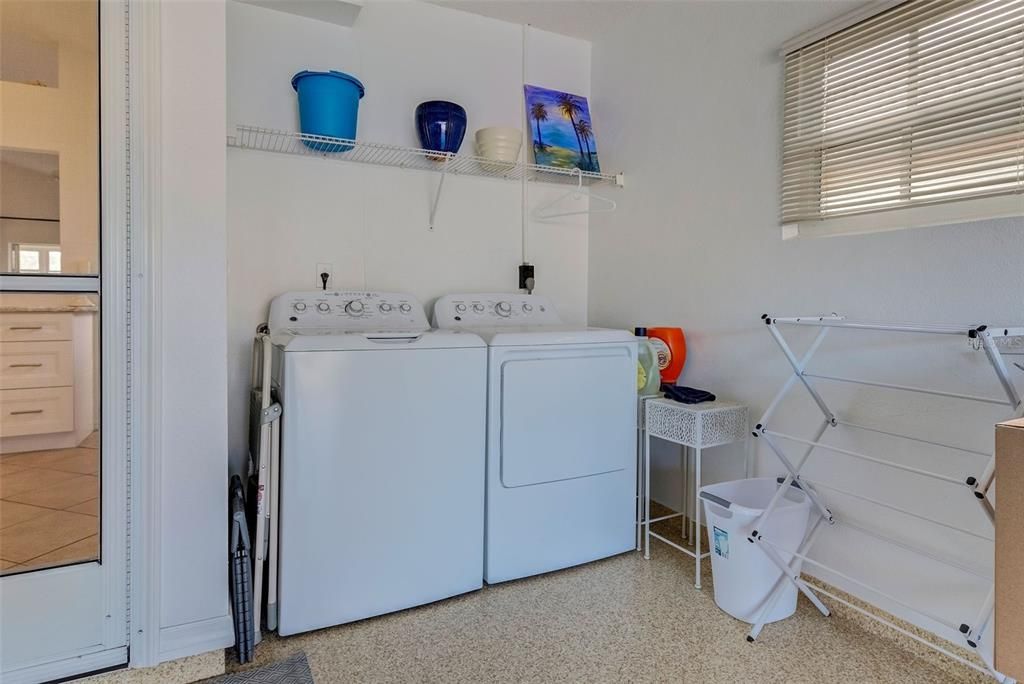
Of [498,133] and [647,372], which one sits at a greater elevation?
[498,133]

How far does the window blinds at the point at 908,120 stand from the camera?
4.89 feet

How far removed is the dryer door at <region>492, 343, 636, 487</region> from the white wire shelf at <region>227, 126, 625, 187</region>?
3.40 ft

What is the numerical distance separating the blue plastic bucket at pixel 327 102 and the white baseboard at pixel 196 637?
1.80 m

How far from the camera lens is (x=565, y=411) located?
2.16 metres

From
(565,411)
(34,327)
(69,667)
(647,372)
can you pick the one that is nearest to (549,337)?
(565,411)

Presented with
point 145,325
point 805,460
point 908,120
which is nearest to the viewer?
point 145,325

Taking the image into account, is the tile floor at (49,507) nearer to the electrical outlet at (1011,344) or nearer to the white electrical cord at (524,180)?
the white electrical cord at (524,180)

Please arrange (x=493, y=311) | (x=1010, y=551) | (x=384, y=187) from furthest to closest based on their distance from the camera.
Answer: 1. (x=493, y=311)
2. (x=384, y=187)
3. (x=1010, y=551)

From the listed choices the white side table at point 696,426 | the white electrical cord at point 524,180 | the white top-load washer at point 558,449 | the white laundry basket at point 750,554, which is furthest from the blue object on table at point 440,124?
the white laundry basket at point 750,554

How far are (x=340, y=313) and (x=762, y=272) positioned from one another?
170 cm

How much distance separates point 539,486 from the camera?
2.12 metres

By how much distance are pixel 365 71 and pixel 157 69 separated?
3.67 feet

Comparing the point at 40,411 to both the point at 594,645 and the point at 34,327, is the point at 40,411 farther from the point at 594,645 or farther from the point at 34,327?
the point at 594,645

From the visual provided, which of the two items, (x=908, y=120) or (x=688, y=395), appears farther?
(x=688, y=395)
